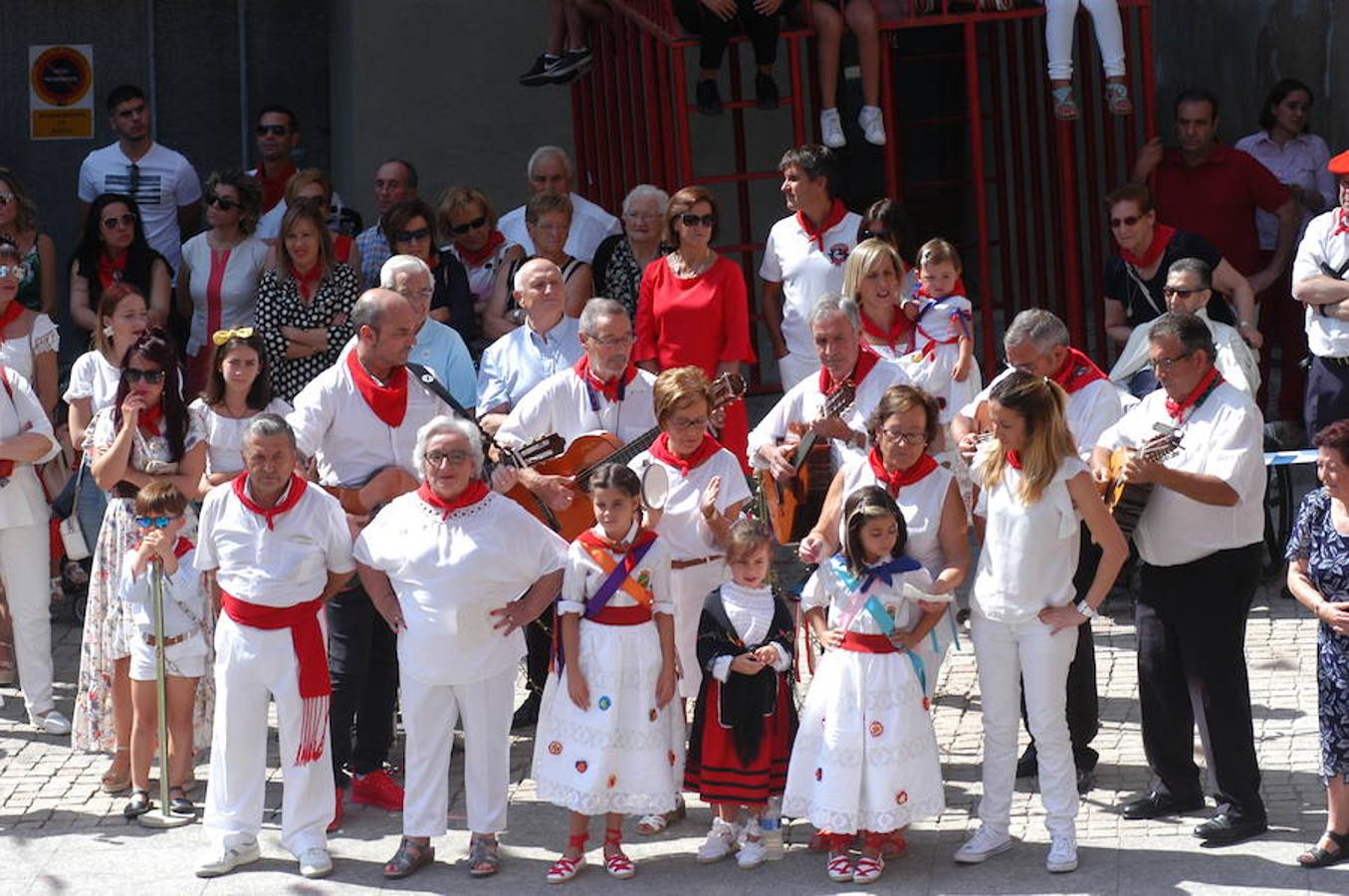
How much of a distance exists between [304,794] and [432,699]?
0.57 m

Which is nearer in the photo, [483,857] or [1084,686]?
[483,857]

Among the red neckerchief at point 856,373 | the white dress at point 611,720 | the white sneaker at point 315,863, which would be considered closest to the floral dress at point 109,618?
the white sneaker at point 315,863

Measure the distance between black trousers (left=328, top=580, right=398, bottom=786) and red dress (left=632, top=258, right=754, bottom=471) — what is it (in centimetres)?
182

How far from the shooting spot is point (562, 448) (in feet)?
29.4

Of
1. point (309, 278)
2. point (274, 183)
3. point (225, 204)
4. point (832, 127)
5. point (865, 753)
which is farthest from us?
point (274, 183)

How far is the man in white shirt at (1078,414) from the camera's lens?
28.1 feet

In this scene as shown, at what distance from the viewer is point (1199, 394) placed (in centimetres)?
804

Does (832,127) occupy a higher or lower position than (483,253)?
higher

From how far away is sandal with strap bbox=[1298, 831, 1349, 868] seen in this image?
782cm

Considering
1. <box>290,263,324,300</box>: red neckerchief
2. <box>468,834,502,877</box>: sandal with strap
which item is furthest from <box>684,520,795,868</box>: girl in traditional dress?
<box>290,263,324,300</box>: red neckerchief

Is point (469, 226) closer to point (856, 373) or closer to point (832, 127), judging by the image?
point (832, 127)

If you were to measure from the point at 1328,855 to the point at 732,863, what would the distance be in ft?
6.42

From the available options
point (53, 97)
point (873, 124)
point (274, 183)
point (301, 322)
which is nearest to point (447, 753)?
point (301, 322)

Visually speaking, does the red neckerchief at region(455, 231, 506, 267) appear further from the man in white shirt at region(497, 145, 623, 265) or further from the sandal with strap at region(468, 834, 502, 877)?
the sandal with strap at region(468, 834, 502, 877)
